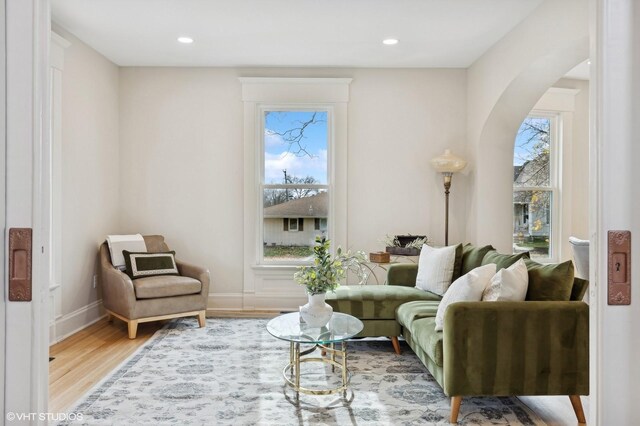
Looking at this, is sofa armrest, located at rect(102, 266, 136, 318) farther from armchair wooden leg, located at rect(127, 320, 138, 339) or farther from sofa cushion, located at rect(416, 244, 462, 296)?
sofa cushion, located at rect(416, 244, 462, 296)

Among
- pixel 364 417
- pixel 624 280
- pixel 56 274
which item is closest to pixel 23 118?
pixel 624 280

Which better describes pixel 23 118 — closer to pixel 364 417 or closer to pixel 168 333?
pixel 364 417

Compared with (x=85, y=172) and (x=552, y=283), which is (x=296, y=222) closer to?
(x=85, y=172)

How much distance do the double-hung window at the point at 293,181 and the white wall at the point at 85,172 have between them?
164 cm

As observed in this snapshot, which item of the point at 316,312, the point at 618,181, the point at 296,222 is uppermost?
the point at 618,181

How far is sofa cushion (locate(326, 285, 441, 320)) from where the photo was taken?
3.64m

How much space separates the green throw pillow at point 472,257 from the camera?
→ 3.71 metres

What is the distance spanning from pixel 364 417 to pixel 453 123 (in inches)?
143

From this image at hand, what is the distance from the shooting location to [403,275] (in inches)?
166

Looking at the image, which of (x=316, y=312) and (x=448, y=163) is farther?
(x=448, y=163)

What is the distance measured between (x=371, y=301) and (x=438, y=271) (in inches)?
24.9

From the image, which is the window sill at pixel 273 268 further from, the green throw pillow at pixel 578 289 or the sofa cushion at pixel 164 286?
the green throw pillow at pixel 578 289

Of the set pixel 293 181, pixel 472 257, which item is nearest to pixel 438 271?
pixel 472 257

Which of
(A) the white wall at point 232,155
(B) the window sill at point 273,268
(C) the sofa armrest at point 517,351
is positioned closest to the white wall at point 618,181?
(C) the sofa armrest at point 517,351
